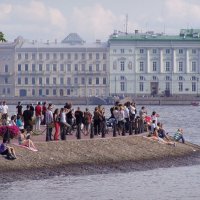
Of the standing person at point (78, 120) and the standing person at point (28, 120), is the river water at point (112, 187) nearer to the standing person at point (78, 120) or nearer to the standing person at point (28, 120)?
the standing person at point (78, 120)

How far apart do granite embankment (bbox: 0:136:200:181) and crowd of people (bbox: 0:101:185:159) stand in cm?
85

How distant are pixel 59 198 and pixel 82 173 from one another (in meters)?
5.48

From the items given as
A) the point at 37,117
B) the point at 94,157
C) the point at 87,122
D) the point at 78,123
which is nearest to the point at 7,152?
the point at 94,157

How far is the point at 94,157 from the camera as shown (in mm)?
41750

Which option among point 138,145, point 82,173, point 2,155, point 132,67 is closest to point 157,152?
point 138,145

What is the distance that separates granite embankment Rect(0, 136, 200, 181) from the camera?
124 feet

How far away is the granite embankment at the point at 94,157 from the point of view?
37875 mm

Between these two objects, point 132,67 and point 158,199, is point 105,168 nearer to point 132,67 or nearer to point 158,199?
point 158,199

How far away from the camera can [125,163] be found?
139ft

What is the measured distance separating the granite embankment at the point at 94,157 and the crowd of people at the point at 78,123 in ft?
2.78

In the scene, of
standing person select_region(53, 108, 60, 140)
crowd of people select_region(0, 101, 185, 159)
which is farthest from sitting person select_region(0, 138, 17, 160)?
standing person select_region(53, 108, 60, 140)

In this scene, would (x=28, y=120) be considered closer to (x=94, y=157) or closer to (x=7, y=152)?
(x=94, y=157)

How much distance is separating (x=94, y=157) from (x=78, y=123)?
3.49 metres

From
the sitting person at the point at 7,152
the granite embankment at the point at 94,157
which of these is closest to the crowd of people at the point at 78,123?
the granite embankment at the point at 94,157
